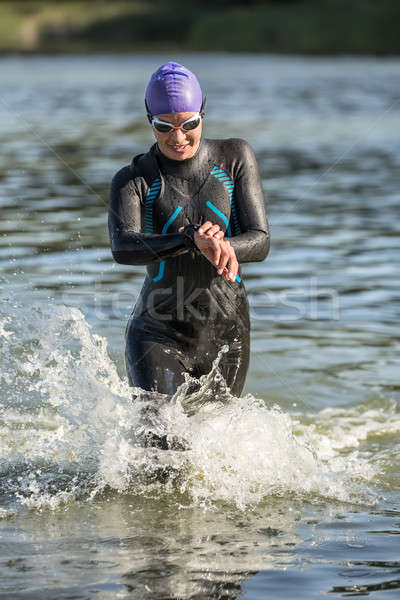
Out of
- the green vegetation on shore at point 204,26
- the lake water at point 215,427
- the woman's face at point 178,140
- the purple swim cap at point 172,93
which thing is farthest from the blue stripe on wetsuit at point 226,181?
the green vegetation on shore at point 204,26

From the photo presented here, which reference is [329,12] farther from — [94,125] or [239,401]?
[239,401]

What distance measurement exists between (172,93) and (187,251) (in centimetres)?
93

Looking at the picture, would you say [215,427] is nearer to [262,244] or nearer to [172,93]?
[262,244]

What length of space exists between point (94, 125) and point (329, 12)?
138 ft

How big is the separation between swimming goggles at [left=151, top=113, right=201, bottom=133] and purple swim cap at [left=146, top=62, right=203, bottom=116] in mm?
43

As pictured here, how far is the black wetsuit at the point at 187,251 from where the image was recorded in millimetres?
6297

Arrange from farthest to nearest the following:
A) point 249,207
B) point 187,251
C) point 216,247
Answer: point 249,207
point 187,251
point 216,247

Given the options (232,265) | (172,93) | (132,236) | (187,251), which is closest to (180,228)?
(187,251)

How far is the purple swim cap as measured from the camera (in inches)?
240

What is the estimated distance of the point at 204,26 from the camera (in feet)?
239

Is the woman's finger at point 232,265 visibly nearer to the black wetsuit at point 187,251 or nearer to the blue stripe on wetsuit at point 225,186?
the black wetsuit at point 187,251

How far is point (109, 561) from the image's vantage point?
558cm

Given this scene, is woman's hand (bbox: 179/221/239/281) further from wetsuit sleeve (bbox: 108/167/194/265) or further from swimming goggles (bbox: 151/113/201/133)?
swimming goggles (bbox: 151/113/201/133)

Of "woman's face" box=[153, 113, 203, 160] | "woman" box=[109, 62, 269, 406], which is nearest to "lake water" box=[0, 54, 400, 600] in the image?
"woman" box=[109, 62, 269, 406]
